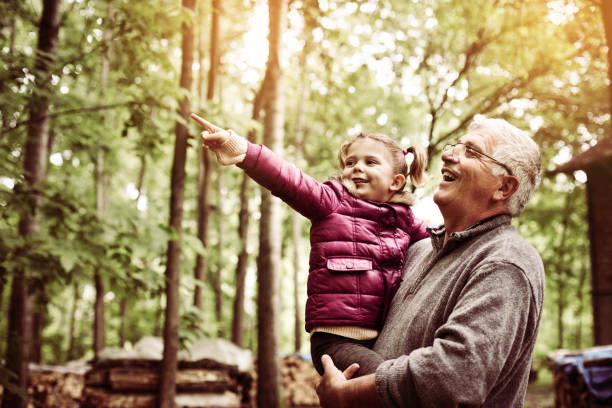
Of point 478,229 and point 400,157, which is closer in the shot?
point 478,229

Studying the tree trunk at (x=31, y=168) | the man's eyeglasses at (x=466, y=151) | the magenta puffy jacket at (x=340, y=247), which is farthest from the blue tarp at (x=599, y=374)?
the tree trunk at (x=31, y=168)

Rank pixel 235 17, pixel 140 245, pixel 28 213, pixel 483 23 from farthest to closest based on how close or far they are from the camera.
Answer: pixel 235 17 → pixel 483 23 → pixel 140 245 → pixel 28 213

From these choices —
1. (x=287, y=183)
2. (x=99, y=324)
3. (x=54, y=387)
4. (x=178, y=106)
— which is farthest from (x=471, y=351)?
(x=54, y=387)

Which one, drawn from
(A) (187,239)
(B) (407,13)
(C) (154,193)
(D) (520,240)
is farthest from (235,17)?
(C) (154,193)

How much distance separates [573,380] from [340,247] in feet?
27.0

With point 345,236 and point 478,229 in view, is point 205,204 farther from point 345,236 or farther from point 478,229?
point 478,229

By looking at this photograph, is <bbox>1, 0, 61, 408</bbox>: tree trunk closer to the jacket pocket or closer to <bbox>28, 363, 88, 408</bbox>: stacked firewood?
<bbox>28, 363, 88, 408</bbox>: stacked firewood

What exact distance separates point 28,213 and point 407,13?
9172 millimetres

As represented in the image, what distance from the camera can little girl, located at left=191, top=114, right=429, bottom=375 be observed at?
2.47m

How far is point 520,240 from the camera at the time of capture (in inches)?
81.9

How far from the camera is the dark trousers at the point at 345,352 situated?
7.25 ft

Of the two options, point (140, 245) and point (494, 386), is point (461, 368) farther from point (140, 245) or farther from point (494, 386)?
point (140, 245)

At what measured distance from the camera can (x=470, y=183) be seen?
90.9 inches

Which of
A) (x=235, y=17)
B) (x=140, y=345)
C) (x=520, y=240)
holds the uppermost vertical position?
(x=235, y=17)
